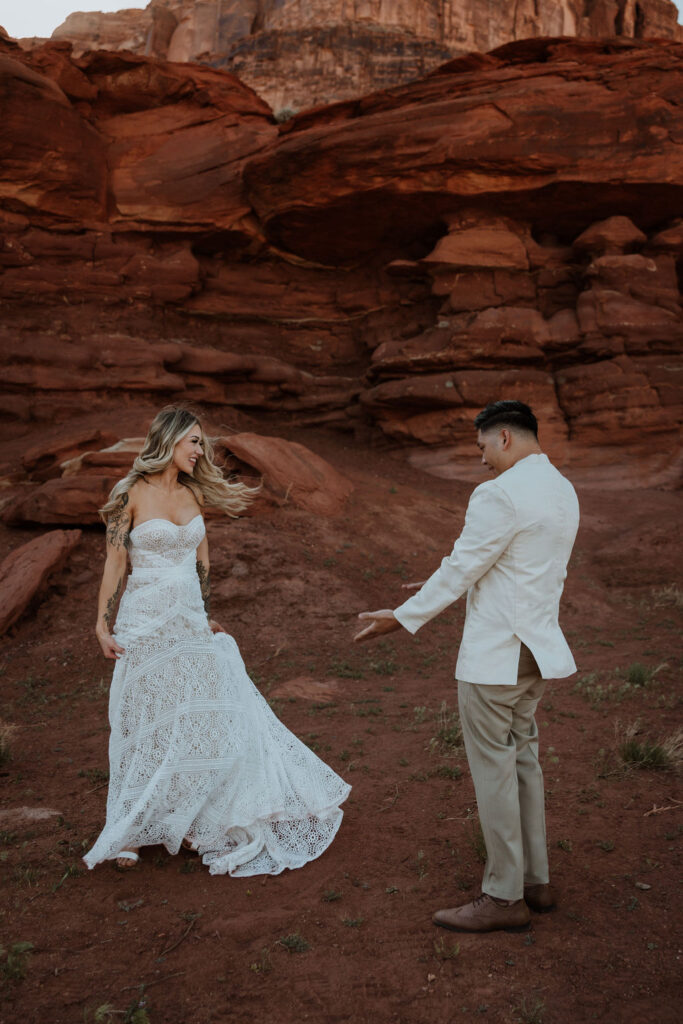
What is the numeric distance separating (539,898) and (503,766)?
727mm

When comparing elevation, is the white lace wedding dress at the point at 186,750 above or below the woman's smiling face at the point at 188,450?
below

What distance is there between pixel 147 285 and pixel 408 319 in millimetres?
6839

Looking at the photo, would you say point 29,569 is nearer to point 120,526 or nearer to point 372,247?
point 120,526

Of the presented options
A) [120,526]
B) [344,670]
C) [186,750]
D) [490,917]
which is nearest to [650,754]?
[490,917]

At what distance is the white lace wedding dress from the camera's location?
3715 mm

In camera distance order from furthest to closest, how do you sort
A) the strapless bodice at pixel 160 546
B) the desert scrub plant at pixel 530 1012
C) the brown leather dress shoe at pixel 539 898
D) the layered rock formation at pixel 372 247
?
the layered rock formation at pixel 372 247
the strapless bodice at pixel 160 546
the brown leather dress shoe at pixel 539 898
the desert scrub plant at pixel 530 1012

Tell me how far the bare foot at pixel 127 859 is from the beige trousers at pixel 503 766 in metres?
1.84

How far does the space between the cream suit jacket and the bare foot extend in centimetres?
199

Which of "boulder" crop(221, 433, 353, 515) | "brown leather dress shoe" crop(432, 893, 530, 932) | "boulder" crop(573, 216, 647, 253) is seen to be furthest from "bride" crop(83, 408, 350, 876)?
"boulder" crop(573, 216, 647, 253)

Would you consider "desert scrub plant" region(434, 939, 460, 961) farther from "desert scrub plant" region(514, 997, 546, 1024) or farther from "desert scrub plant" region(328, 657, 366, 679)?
"desert scrub plant" region(328, 657, 366, 679)

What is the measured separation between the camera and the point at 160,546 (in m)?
3.95

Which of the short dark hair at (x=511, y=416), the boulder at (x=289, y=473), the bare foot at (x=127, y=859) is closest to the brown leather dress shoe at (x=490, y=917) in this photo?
the bare foot at (x=127, y=859)

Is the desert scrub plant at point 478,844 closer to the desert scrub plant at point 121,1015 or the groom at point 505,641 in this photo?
the groom at point 505,641

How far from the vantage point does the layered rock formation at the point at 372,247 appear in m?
16.7
